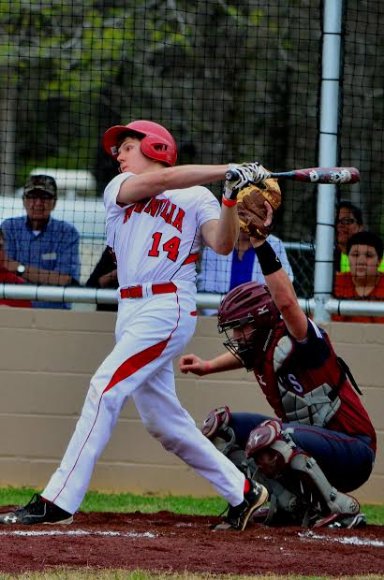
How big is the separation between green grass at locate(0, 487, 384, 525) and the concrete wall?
0.35ft

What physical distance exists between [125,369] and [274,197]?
1148 millimetres

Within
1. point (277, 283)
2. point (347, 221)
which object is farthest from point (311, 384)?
point (347, 221)

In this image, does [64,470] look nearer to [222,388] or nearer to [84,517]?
[84,517]

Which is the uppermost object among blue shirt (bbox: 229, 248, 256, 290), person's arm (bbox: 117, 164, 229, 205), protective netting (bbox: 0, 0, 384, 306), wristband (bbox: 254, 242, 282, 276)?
protective netting (bbox: 0, 0, 384, 306)

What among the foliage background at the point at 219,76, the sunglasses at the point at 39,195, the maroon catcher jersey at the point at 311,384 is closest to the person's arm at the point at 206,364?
the maroon catcher jersey at the point at 311,384

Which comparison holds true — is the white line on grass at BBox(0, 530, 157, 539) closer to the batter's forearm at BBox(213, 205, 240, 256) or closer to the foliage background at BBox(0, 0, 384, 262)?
the batter's forearm at BBox(213, 205, 240, 256)

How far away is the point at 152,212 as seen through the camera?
5.95 m

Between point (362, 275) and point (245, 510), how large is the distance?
8.10 feet

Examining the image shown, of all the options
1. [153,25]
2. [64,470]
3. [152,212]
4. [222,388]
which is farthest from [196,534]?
[153,25]

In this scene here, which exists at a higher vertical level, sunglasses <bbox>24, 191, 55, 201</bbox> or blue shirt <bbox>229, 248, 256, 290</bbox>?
sunglasses <bbox>24, 191, 55, 201</bbox>

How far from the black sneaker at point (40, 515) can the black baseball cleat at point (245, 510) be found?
75cm

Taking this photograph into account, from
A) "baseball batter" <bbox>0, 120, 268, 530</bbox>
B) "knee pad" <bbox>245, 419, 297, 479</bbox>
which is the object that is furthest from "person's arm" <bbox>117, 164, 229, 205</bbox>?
"knee pad" <bbox>245, 419, 297, 479</bbox>

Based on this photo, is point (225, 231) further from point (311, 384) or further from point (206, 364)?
point (206, 364)

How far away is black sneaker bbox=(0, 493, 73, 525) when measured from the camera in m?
5.67
